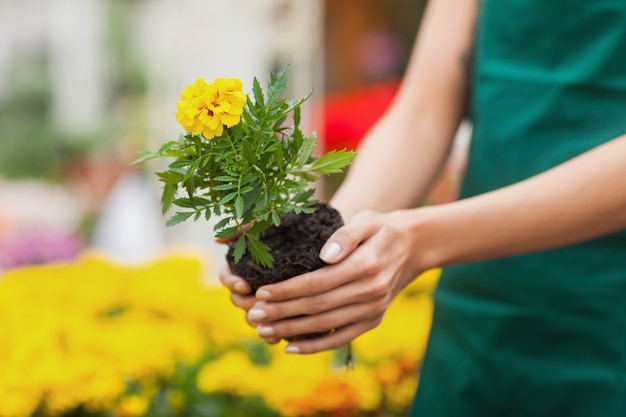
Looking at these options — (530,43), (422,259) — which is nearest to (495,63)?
(530,43)

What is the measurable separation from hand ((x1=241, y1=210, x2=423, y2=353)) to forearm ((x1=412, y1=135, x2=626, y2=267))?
5 cm

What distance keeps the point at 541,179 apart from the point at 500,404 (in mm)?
470

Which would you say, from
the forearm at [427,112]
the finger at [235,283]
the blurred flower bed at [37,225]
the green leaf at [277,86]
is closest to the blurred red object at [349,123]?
the blurred flower bed at [37,225]

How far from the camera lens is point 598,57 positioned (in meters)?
1.42

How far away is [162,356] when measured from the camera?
6.39 ft

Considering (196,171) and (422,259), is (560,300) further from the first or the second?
(196,171)

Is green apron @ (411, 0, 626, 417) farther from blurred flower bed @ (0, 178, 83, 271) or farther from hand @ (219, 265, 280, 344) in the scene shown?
blurred flower bed @ (0, 178, 83, 271)

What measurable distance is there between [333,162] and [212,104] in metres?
0.19

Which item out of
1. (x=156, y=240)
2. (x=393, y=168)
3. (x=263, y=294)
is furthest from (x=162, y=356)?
(x=156, y=240)

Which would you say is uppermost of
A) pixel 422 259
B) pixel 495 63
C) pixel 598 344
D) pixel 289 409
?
pixel 495 63

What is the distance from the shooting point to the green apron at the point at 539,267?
4.66 ft

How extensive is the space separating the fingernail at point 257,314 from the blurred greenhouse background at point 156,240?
417 millimetres

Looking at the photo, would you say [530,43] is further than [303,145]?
Yes

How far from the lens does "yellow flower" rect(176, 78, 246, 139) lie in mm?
1068
